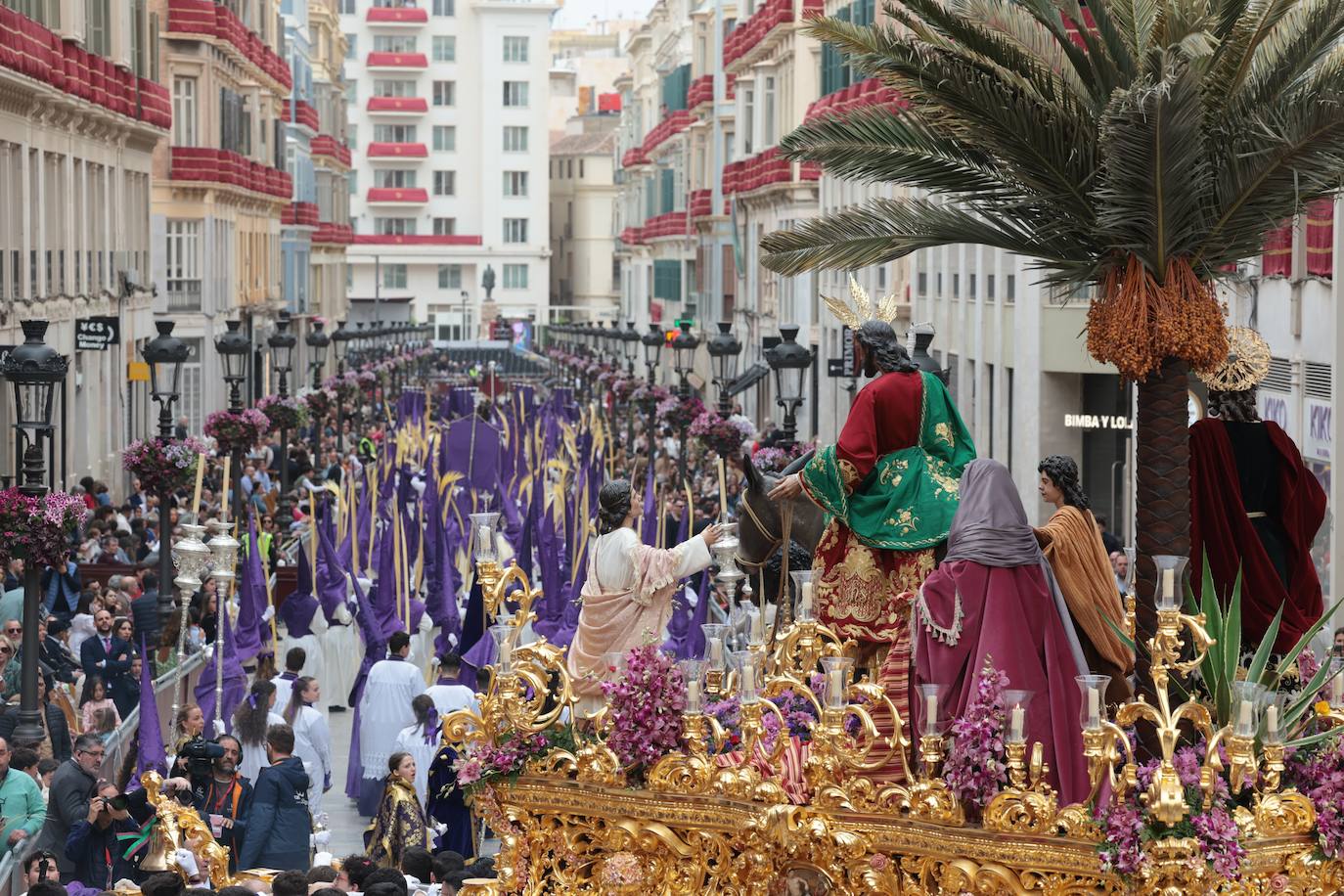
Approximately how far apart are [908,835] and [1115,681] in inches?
65.5

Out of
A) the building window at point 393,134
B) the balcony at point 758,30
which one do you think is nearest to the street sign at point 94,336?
the balcony at point 758,30

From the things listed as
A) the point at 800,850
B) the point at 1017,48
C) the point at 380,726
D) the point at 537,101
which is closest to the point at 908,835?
the point at 800,850

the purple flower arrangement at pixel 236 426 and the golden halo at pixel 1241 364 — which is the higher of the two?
the golden halo at pixel 1241 364

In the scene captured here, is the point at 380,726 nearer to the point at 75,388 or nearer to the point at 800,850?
the point at 800,850

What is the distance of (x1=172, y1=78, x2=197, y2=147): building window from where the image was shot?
56.7 meters

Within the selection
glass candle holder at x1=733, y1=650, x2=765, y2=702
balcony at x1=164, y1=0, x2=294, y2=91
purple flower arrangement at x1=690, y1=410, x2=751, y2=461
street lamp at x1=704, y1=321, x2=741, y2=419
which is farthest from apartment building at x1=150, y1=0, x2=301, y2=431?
glass candle holder at x1=733, y1=650, x2=765, y2=702

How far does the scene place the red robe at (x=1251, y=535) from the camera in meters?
11.3

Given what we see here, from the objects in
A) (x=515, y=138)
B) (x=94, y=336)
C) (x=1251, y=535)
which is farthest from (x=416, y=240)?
(x=1251, y=535)

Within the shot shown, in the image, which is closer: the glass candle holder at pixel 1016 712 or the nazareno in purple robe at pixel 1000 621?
the glass candle holder at pixel 1016 712

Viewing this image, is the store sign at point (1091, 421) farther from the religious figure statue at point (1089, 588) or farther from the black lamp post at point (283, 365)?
the religious figure statue at point (1089, 588)

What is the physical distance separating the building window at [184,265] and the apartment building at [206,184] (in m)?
0.02

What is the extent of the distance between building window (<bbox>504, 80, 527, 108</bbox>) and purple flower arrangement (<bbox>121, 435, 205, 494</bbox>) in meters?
112

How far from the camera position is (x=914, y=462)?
1198cm

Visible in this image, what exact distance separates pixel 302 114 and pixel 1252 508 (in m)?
79.8
